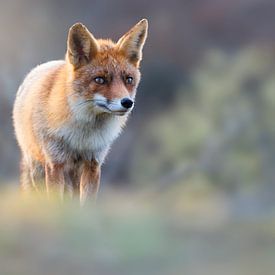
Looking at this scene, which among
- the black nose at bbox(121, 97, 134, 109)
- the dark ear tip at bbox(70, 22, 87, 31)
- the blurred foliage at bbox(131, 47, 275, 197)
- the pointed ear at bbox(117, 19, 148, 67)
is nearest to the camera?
the black nose at bbox(121, 97, 134, 109)

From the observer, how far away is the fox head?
19.2ft

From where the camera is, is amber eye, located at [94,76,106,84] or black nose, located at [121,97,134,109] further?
amber eye, located at [94,76,106,84]

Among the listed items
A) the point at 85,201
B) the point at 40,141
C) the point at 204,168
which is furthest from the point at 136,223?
the point at 204,168

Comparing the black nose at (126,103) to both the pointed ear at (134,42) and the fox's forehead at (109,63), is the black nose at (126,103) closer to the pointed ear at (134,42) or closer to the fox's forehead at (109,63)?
the fox's forehead at (109,63)

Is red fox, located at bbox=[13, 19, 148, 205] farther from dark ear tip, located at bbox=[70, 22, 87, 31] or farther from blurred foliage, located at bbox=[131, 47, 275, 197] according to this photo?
blurred foliage, located at bbox=[131, 47, 275, 197]

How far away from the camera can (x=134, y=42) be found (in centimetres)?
605

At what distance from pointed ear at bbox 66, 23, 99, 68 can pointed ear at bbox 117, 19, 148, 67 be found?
0.21 metres

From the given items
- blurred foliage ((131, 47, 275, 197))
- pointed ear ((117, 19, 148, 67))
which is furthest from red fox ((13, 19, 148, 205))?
blurred foliage ((131, 47, 275, 197))

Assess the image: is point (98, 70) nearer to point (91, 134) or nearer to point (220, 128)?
point (91, 134)

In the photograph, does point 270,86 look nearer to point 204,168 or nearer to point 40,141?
point 204,168

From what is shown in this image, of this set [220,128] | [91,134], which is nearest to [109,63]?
[91,134]

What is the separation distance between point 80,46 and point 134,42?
0.40 m

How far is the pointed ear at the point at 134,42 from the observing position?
237 inches

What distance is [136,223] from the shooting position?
5.75m
